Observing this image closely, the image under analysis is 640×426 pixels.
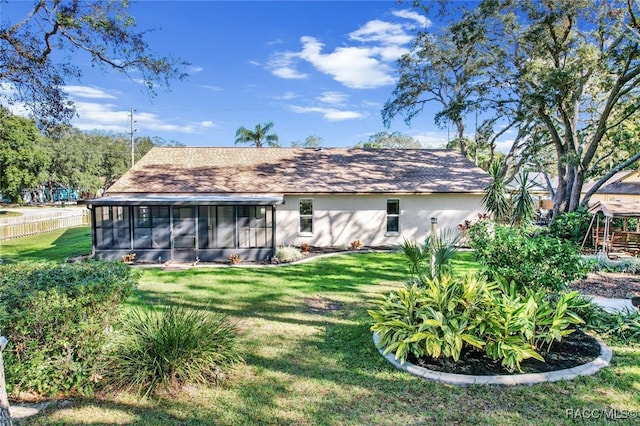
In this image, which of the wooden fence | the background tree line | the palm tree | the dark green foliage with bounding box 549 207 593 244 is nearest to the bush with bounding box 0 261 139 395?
the dark green foliage with bounding box 549 207 593 244

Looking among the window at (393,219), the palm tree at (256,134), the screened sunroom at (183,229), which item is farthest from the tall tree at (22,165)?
the window at (393,219)

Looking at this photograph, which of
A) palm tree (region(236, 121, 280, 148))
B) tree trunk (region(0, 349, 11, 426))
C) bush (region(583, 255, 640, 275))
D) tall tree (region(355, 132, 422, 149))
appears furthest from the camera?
tall tree (region(355, 132, 422, 149))

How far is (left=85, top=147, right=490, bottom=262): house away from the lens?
14.7 metres

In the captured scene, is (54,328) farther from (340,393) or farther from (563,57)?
(563,57)

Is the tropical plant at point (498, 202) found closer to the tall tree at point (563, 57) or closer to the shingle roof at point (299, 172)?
the shingle roof at point (299, 172)

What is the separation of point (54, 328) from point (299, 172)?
1493 cm

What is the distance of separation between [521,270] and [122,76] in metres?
10.00

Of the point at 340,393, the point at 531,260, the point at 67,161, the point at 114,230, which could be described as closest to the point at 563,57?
the point at 531,260

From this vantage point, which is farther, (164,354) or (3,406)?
(164,354)

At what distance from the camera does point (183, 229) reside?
15000mm

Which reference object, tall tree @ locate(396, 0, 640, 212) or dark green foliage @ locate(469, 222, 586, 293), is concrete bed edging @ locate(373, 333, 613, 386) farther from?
tall tree @ locate(396, 0, 640, 212)

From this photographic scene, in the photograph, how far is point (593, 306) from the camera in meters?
7.44

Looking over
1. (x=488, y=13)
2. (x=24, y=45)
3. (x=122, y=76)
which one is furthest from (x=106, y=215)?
(x=488, y=13)

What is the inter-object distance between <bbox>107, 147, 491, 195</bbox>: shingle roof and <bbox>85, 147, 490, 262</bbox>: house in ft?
0.17
